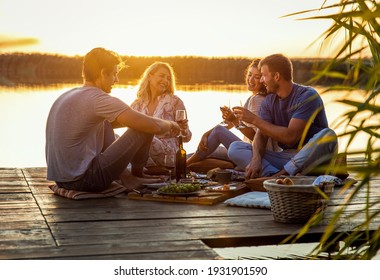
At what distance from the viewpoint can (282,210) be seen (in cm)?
399

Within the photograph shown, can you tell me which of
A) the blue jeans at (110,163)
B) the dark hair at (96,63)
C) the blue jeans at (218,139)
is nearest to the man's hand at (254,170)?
the blue jeans at (218,139)

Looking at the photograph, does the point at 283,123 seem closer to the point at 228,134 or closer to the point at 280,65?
the point at 280,65

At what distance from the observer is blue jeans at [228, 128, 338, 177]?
498cm

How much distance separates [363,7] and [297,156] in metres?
3.03

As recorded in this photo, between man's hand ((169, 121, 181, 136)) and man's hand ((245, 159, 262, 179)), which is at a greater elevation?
man's hand ((169, 121, 181, 136))

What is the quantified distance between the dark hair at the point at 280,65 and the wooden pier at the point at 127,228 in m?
0.92

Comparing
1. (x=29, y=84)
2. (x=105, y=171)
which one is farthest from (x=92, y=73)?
(x=29, y=84)

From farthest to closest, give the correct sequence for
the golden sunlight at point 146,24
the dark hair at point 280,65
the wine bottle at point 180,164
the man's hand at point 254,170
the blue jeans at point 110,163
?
the golden sunlight at point 146,24 → the wine bottle at point 180,164 → the man's hand at point 254,170 → the dark hair at point 280,65 → the blue jeans at point 110,163

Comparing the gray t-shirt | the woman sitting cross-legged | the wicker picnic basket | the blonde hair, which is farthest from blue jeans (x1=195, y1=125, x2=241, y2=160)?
the wicker picnic basket

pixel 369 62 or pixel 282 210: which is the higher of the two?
pixel 369 62

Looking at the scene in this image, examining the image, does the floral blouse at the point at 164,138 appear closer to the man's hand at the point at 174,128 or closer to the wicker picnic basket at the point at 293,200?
the man's hand at the point at 174,128

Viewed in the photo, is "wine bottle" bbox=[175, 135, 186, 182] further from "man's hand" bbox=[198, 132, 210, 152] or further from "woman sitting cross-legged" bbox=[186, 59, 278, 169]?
"man's hand" bbox=[198, 132, 210, 152]

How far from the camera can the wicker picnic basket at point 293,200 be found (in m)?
3.93
